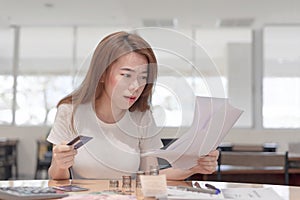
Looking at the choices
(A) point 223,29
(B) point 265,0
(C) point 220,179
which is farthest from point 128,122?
(A) point 223,29

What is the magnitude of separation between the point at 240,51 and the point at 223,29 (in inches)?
19.0

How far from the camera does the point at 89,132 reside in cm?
130

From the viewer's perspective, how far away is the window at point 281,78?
23.3ft

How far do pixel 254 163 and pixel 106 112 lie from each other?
1777 mm

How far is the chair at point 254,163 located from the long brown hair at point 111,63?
1.70m

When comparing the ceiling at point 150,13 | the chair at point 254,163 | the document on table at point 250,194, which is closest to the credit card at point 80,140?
the document on table at point 250,194

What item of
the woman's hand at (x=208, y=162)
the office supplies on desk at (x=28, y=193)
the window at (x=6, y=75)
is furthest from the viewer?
the window at (x=6, y=75)

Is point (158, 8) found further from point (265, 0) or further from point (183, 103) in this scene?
point (183, 103)

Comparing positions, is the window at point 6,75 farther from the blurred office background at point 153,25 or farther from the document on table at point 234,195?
the document on table at point 234,195

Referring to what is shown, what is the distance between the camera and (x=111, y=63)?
1.27 metres

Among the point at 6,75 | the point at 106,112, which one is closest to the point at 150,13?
the point at 6,75

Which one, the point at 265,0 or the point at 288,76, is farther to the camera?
the point at 288,76

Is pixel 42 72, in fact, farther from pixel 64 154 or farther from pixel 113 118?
pixel 64 154

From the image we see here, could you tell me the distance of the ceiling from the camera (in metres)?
5.88
